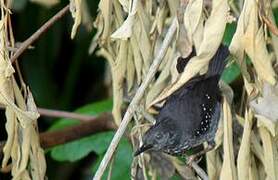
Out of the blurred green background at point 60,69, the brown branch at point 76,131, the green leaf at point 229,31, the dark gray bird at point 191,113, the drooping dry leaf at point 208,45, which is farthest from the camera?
the blurred green background at point 60,69

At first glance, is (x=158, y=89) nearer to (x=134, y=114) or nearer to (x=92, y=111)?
(x=134, y=114)

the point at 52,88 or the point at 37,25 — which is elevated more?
the point at 37,25

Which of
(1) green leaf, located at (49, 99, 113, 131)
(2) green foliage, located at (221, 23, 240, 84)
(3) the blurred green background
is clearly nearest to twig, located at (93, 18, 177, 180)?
(2) green foliage, located at (221, 23, 240, 84)

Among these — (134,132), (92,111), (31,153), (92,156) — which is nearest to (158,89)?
(134,132)

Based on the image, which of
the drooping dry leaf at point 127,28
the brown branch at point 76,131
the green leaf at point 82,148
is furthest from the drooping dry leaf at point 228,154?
the green leaf at point 82,148

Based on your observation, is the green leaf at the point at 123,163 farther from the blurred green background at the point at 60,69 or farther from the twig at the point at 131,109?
the twig at the point at 131,109

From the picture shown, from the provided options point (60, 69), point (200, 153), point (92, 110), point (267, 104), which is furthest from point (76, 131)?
point (60, 69)

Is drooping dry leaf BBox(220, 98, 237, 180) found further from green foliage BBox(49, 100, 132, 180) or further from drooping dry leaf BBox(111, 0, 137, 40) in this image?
green foliage BBox(49, 100, 132, 180)
